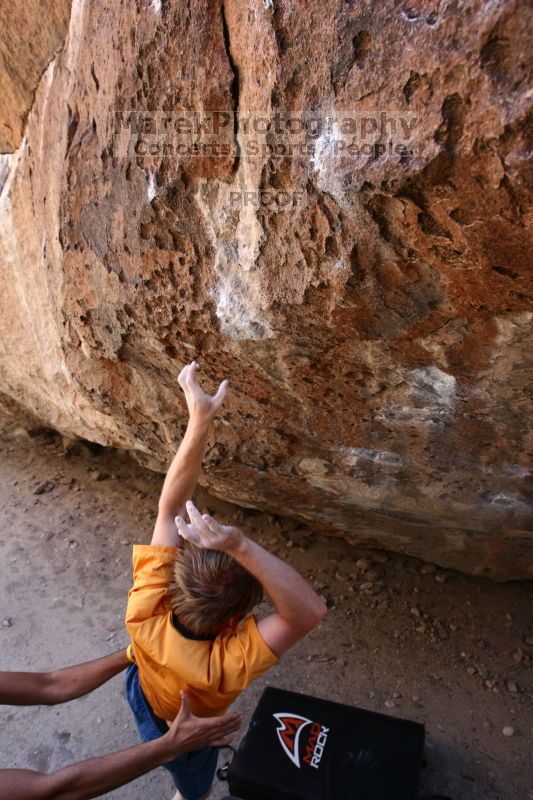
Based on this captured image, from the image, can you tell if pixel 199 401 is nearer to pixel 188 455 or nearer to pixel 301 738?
pixel 188 455

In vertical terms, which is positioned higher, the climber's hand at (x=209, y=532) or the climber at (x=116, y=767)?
the climber's hand at (x=209, y=532)

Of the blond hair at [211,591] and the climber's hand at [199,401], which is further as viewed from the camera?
the climber's hand at [199,401]

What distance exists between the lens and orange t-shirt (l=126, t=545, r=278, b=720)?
1.40 meters

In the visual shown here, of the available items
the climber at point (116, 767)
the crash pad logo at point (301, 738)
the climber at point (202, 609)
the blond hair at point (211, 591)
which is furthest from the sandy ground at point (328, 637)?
the blond hair at point (211, 591)

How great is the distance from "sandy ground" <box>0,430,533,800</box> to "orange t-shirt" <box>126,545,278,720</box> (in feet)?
2.43

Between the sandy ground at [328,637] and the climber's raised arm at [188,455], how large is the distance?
0.98 metres

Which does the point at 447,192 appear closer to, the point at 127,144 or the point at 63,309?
the point at 127,144

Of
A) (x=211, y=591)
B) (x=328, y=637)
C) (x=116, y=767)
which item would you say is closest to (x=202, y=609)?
(x=211, y=591)

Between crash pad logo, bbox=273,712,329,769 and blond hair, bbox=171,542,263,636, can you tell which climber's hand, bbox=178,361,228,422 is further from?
crash pad logo, bbox=273,712,329,769

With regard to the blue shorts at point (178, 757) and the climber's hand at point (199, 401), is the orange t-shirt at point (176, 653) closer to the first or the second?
the blue shorts at point (178, 757)

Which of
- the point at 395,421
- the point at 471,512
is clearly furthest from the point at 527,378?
the point at 471,512

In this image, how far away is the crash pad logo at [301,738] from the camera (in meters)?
1.89

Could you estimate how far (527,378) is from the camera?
143 cm

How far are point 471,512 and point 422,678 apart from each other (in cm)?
72
